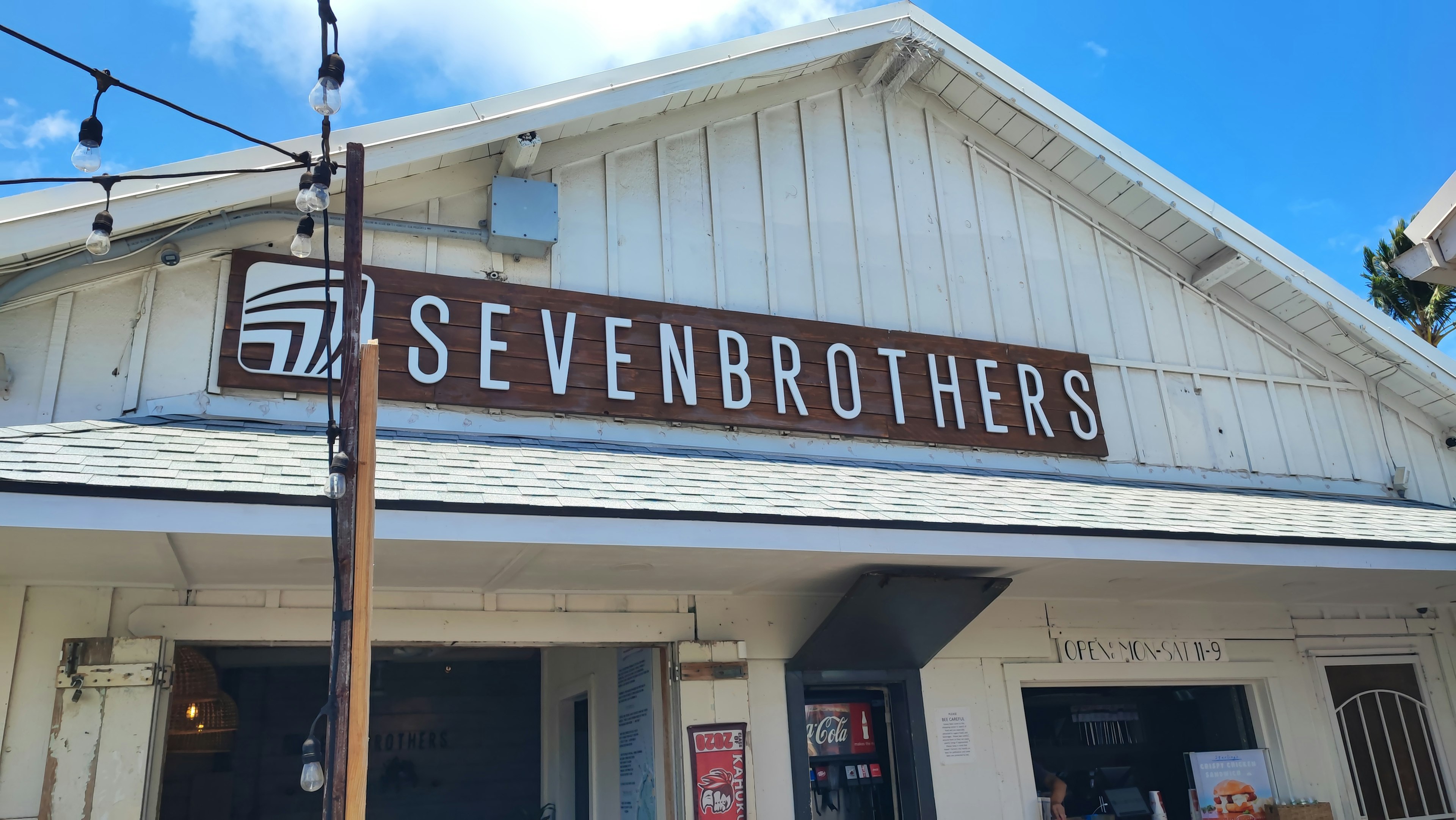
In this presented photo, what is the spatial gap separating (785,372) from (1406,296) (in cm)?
2125

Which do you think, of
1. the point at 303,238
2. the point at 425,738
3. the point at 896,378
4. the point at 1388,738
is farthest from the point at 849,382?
the point at 425,738

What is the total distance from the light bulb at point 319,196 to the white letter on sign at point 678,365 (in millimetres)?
3886

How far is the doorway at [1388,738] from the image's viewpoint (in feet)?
28.2

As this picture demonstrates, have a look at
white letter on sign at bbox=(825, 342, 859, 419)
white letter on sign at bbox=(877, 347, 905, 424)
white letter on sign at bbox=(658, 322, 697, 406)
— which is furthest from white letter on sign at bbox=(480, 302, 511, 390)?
white letter on sign at bbox=(877, 347, 905, 424)

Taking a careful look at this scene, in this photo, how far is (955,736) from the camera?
730cm

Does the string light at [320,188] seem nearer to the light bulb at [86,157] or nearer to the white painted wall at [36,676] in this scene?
the light bulb at [86,157]

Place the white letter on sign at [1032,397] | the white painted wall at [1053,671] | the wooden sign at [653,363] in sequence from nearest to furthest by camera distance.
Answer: the wooden sign at [653,363] < the white painted wall at [1053,671] < the white letter on sign at [1032,397]

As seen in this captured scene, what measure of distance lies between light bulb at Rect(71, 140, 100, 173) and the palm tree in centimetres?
2483

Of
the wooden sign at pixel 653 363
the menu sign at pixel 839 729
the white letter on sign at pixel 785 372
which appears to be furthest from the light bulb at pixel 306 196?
the menu sign at pixel 839 729

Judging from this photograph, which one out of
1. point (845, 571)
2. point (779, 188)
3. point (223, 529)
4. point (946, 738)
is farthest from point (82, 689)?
point (779, 188)

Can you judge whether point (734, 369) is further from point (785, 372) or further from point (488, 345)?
point (488, 345)

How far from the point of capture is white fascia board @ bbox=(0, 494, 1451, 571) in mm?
4453

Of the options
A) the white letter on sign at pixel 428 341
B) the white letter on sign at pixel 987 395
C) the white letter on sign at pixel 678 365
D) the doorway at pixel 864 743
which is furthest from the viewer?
the white letter on sign at pixel 987 395

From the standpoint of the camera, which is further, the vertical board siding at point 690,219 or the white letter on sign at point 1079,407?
the white letter on sign at point 1079,407
